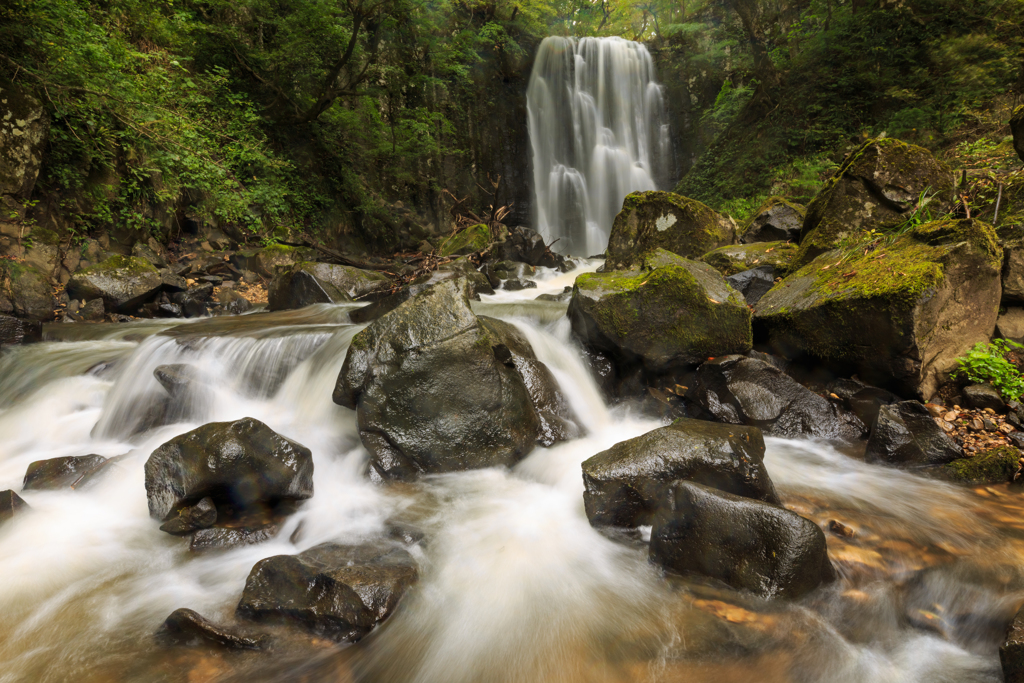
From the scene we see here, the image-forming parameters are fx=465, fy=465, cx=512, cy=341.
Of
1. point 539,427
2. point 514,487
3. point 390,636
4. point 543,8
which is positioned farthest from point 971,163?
point 543,8

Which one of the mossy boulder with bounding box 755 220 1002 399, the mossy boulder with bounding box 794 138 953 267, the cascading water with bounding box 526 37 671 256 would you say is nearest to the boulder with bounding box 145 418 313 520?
the mossy boulder with bounding box 755 220 1002 399

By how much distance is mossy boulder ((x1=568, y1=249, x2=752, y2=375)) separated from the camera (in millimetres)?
4898

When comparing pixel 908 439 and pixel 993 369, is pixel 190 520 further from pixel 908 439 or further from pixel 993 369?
pixel 993 369

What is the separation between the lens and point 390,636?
2.43 m

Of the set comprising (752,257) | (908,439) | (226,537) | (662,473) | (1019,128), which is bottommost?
(908,439)

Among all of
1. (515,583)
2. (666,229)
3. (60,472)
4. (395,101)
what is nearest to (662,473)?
(515,583)

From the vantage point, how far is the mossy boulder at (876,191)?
235 inches

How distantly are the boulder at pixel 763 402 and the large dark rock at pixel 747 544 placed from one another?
214 centimetres

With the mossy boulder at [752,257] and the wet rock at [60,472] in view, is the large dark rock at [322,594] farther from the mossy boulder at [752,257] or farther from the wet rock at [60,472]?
the mossy boulder at [752,257]

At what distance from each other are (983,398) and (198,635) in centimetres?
617

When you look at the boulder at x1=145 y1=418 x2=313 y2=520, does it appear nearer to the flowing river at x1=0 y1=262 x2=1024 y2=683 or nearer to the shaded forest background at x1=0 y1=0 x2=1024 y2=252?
the flowing river at x1=0 y1=262 x2=1024 y2=683

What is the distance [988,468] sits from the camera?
353cm

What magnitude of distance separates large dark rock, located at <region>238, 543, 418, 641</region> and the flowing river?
9cm

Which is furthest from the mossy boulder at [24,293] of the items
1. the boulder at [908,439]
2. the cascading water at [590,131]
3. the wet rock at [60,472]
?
the cascading water at [590,131]
